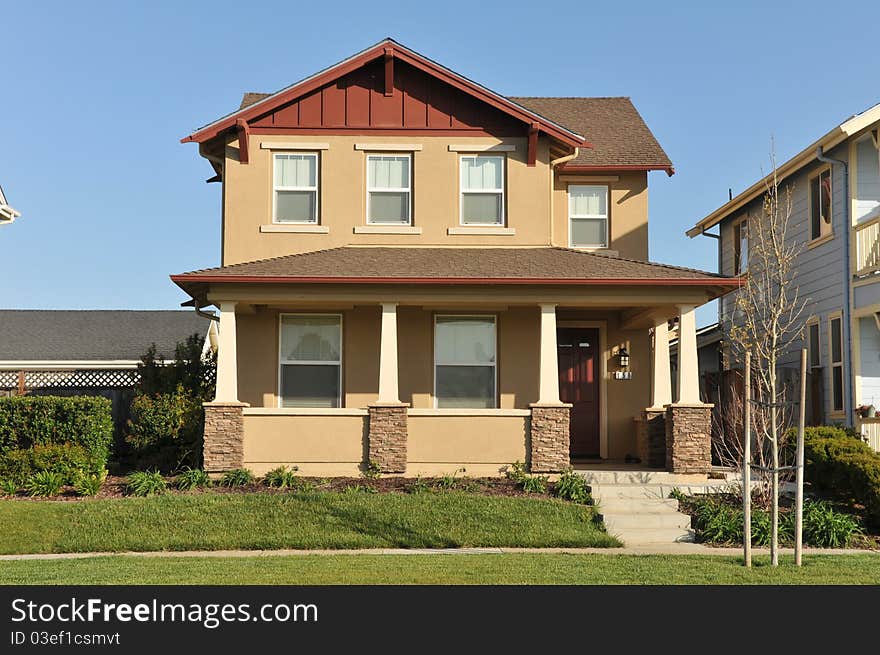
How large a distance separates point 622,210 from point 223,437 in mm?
8456

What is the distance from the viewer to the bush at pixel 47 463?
51.5ft

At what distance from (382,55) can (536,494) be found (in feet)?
26.1

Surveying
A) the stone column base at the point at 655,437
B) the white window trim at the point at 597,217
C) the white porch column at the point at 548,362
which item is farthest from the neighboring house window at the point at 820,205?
the white porch column at the point at 548,362

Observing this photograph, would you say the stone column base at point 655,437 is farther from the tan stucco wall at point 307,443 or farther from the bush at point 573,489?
the tan stucco wall at point 307,443

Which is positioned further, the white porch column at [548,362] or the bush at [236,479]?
the white porch column at [548,362]

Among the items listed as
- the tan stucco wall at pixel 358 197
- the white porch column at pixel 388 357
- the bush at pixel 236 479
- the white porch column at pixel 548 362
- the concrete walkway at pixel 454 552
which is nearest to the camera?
the concrete walkway at pixel 454 552

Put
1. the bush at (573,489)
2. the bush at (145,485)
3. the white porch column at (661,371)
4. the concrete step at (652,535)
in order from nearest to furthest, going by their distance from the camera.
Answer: the concrete step at (652,535) < the bush at (573,489) < the bush at (145,485) < the white porch column at (661,371)

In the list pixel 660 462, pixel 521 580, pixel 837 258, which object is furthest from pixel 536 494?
pixel 837 258

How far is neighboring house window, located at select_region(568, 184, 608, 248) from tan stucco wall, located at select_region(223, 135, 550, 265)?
1.38 m

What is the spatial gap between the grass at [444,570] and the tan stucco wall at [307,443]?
13.9ft

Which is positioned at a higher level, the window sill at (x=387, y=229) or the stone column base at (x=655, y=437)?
the window sill at (x=387, y=229)

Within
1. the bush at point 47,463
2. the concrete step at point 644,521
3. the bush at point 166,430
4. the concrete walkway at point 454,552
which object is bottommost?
the concrete walkway at point 454,552

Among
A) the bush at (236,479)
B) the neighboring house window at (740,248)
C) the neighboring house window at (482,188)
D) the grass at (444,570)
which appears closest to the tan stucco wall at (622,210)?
the neighboring house window at (482,188)

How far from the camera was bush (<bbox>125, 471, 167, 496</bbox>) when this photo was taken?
14961 millimetres
